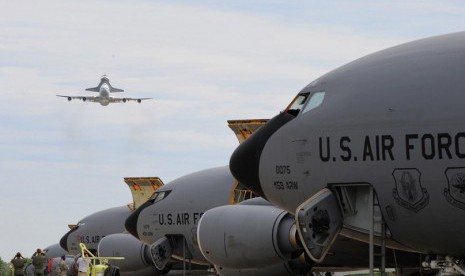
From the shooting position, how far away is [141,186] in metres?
48.5

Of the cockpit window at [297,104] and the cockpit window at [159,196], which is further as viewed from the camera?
the cockpit window at [159,196]

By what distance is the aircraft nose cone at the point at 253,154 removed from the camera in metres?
21.6

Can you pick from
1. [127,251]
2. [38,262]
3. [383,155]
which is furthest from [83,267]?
[383,155]

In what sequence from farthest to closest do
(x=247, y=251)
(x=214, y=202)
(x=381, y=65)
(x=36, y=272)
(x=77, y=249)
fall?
(x=77, y=249) → (x=36, y=272) → (x=214, y=202) → (x=247, y=251) → (x=381, y=65)

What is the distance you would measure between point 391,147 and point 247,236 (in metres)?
7.33

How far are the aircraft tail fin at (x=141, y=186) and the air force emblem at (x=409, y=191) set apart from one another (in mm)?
29778

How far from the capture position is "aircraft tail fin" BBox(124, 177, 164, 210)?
1893 inches

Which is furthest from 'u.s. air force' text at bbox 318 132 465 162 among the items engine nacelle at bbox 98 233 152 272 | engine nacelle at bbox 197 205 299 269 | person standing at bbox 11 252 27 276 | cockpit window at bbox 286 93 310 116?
engine nacelle at bbox 98 233 152 272

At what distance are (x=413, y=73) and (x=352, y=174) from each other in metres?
2.23

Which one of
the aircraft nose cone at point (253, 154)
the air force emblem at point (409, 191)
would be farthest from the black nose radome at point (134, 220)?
the air force emblem at point (409, 191)

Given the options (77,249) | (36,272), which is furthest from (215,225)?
(77,249)

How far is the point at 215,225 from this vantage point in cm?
2634

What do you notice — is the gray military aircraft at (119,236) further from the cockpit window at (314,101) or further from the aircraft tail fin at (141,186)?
the cockpit window at (314,101)

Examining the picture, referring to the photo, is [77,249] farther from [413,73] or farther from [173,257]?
[413,73]
